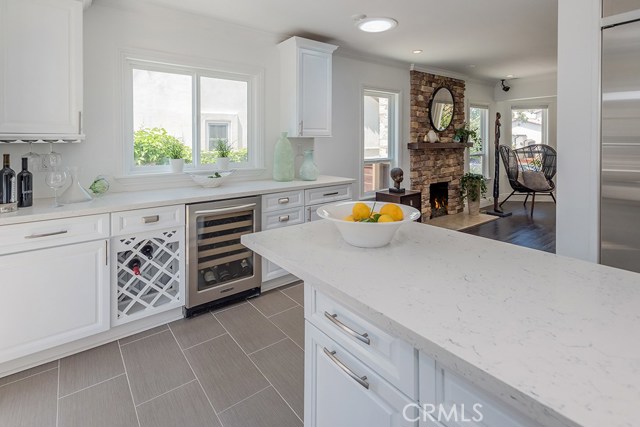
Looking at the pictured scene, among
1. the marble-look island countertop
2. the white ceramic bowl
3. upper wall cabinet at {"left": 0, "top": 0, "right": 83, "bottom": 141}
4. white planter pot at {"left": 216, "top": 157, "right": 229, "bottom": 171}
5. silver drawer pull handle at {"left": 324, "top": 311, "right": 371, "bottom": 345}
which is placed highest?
upper wall cabinet at {"left": 0, "top": 0, "right": 83, "bottom": 141}

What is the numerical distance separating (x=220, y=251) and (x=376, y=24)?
2.56 metres

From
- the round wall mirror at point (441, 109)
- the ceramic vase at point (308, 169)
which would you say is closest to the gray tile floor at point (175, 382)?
the ceramic vase at point (308, 169)

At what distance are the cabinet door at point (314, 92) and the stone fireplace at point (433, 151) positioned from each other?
80.5 inches

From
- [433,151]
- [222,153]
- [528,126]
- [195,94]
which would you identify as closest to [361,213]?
[222,153]

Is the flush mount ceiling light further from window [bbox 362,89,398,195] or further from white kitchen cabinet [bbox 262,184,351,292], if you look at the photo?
white kitchen cabinet [bbox 262,184,351,292]

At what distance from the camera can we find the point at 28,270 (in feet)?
6.62

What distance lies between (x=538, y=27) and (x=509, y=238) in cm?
257

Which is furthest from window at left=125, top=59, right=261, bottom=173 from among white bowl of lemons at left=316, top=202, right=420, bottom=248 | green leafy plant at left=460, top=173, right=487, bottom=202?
green leafy plant at left=460, top=173, right=487, bottom=202

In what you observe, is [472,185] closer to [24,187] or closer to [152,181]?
[152,181]

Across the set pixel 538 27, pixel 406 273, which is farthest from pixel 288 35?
pixel 406 273

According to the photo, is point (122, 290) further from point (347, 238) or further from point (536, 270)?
point (536, 270)

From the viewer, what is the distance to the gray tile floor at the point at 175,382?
1.75 meters

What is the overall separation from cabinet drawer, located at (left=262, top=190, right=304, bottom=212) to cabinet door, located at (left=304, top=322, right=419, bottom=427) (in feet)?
6.42

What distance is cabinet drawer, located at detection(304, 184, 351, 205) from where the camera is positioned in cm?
343
